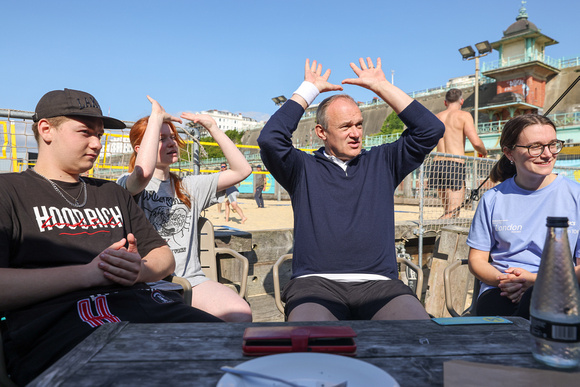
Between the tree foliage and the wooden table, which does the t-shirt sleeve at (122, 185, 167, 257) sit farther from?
the tree foliage

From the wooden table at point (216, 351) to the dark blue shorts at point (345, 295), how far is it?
789 millimetres

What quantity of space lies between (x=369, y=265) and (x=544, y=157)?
115cm

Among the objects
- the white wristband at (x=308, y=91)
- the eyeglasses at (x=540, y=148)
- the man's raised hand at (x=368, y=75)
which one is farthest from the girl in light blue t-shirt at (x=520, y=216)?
the white wristband at (x=308, y=91)

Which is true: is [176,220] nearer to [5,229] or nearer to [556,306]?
[5,229]

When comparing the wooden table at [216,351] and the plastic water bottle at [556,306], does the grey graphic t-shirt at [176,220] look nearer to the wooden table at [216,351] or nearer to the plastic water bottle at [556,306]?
the wooden table at [216,351]

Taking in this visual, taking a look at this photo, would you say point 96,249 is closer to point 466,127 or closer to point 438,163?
point 438,163

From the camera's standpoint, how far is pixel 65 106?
2035mm

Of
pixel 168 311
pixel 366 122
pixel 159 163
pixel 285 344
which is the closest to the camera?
pixel 285 344

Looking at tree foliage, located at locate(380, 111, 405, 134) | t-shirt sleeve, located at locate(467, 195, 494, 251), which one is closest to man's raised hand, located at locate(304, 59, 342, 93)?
t-shirt sleeve, located at locate(467, 195, 494, 251)

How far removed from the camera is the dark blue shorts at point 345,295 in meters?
2.12

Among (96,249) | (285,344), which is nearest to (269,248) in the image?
(96,249)

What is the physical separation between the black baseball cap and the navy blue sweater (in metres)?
0.94

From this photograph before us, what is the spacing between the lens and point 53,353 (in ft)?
4.63

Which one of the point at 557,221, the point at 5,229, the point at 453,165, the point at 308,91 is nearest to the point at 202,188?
the point at 308,91
